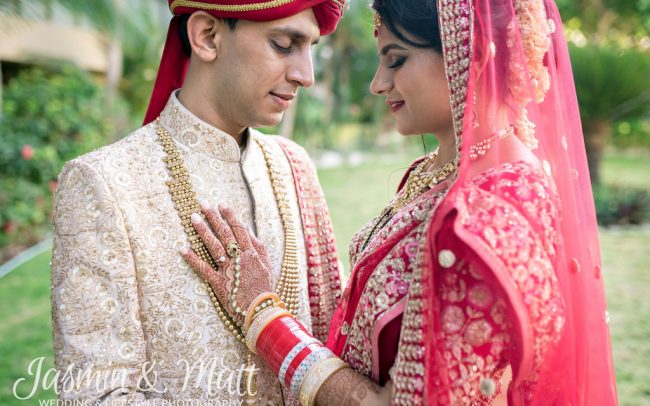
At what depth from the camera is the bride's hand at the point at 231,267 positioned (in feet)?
6.07

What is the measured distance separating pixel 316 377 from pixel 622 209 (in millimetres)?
10589

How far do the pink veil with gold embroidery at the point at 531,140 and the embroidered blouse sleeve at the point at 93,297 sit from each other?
86 centimetres

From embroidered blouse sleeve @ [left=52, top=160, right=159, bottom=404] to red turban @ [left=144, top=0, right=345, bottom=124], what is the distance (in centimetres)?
52

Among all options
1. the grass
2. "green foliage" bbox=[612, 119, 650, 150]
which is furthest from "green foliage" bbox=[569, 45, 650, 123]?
"green foliage" bbox=[612, 119, 650, 150]

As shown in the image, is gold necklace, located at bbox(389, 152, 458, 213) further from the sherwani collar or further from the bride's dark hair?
the sherwani collar

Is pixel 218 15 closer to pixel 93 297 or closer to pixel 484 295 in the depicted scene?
pixel 93 297

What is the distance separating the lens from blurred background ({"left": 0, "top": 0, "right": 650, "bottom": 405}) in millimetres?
5695

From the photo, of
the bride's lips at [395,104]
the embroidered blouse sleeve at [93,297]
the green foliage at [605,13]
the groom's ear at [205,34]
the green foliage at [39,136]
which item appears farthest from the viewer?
the green foliage at [605,13]

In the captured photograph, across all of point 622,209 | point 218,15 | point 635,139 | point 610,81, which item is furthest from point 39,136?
point 635,139

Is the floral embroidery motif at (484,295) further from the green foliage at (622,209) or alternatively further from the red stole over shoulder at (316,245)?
the green foliage at (622,209)

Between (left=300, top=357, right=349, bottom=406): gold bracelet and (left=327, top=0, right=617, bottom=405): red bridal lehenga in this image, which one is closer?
(left=327, top=0, right=617, bottom=405): red bridal lehenga

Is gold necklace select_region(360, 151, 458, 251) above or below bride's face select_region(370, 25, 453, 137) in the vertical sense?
below

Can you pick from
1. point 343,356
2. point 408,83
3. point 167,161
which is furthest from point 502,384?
point 167,161

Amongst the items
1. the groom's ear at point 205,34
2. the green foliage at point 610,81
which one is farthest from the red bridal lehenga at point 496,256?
the green foliage at point 610,81
